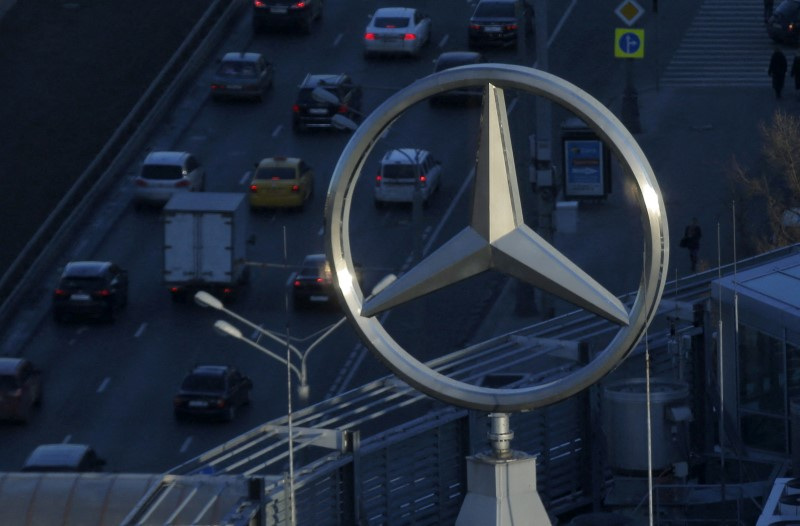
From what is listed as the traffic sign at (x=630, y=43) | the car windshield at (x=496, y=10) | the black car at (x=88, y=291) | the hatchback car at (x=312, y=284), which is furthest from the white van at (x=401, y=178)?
the car windshield at (x=496, y=10)

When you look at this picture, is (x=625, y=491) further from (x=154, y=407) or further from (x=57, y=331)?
(x=57, y=331)

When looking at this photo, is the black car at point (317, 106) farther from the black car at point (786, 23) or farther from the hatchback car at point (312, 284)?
the black car at point (786, 23)

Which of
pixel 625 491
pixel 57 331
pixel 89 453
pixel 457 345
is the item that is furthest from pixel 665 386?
pixel 57 331

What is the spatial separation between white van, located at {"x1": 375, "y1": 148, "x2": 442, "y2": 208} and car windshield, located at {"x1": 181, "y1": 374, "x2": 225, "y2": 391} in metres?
14.5

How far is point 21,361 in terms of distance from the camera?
189ft

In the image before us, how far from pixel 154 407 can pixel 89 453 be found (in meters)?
6.79

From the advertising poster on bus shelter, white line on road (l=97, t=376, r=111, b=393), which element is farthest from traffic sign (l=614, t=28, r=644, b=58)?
white line on road (l=97, t=376, r=111, b=393)

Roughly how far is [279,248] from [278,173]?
3.44 meters

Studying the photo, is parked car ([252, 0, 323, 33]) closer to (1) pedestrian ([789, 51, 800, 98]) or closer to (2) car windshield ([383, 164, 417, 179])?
(2) car windshield ([383, 164, 417, 179])

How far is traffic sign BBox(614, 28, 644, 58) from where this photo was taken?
69.7 metres

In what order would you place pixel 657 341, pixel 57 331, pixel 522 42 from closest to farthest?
pixel 657 341
pixel 522 42
pixel 57 331

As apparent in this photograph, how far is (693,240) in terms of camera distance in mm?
60750

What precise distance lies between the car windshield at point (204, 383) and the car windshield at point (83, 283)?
24.4ft

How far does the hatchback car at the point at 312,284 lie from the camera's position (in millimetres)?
62438
